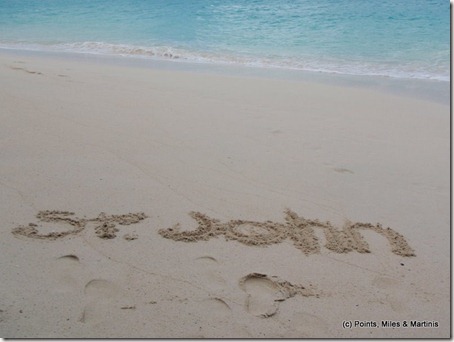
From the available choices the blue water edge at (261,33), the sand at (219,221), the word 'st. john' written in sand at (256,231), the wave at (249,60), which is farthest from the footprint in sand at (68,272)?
the wave at (249,60)

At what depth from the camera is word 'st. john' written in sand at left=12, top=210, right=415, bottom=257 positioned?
247cm

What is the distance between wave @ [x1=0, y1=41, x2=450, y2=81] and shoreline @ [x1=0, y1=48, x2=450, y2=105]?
31 centimetres

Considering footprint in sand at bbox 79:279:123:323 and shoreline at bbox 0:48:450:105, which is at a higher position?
shoreline at bbox 0:48:450:105

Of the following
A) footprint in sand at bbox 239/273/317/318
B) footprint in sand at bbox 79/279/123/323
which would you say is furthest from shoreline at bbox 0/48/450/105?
footprint in sand at bbox 79/279/123/323

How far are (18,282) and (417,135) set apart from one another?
3.75 metres

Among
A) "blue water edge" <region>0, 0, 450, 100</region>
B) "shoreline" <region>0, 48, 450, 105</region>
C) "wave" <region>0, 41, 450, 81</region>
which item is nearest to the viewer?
"shoreline" <region>0, 48, 450, 105</region>

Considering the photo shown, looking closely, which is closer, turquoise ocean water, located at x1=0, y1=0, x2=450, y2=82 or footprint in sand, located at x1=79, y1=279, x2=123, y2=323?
footprint in sand, located at x1=79, y1=279, x2=123, y2=323

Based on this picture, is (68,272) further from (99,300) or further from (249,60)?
(249,60)

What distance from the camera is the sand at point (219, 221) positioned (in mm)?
1978

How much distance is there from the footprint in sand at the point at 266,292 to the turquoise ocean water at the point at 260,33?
603 centimetres

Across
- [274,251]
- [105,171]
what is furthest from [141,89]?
[274,251]

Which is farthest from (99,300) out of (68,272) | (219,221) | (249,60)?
(249,60)

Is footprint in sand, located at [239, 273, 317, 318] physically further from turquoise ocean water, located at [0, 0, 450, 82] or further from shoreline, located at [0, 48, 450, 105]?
turquoise ocean water, located at [0, 0, 450, 82]

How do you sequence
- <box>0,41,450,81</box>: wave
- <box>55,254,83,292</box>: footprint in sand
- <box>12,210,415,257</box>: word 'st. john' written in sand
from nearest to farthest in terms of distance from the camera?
<box>55,254,83,292</box>: footprint in sand → <box>12,210,415,257</box>: word 'st. john' written in sand → <box>0,41,450,81</box>: wave
